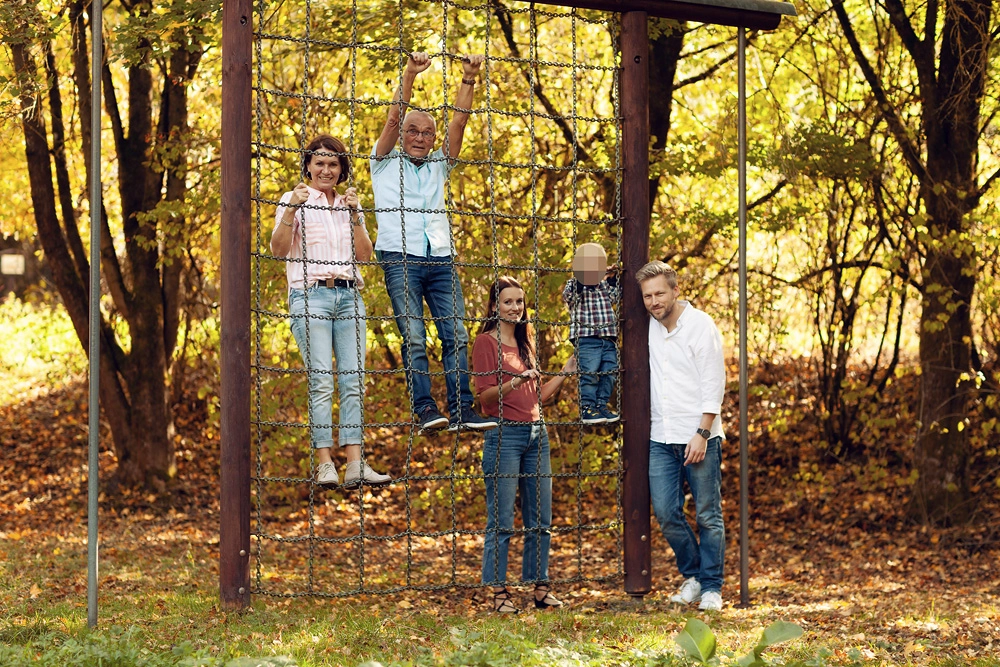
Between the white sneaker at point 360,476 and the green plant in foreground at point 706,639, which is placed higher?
the white sneaker at point 360,476

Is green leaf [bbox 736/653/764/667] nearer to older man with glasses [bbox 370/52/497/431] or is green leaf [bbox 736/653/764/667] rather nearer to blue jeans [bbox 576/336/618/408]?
older man with glasses [bbox 370/52/497/431]

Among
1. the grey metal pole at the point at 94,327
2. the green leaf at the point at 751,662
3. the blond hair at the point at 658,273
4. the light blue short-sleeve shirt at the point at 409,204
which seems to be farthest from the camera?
the blond hair at the point at 658,273

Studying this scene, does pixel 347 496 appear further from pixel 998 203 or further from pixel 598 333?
pixel 998 203

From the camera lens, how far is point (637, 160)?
5.47m

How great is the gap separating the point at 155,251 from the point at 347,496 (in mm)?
2518

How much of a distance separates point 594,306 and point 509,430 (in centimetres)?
77

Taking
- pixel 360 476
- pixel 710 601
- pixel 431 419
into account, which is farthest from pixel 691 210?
pixel 360 476

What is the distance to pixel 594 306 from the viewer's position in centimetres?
545

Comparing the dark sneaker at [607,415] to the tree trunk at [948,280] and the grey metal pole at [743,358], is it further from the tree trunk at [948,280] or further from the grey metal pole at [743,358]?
the tree trunk at [948,280]

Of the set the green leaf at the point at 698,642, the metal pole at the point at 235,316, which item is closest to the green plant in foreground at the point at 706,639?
the green leaf at the point at 698,642

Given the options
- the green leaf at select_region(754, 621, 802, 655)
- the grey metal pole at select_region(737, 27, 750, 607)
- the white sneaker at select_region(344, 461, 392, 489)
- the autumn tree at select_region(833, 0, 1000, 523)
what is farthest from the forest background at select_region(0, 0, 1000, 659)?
the green leaf at select_region(754, 621, 802, 655)

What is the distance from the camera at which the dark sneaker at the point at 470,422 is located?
197 inches

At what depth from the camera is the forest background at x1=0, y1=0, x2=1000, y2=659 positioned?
7.32 meters

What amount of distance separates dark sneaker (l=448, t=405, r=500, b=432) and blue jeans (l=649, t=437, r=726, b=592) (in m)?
0.81
